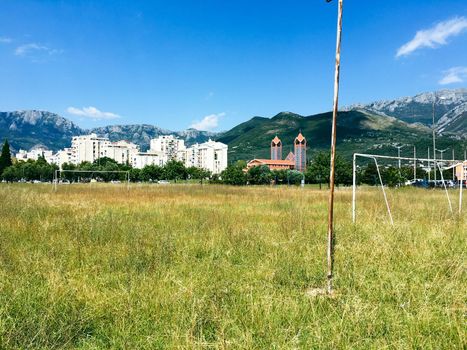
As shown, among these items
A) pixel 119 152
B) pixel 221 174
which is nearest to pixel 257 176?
pixel 221 174

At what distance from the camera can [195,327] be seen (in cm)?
Result: 375

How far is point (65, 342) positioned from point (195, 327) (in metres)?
1.29

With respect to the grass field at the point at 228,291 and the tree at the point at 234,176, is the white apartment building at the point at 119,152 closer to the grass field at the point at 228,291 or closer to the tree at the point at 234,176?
the tree at the point at 234,176

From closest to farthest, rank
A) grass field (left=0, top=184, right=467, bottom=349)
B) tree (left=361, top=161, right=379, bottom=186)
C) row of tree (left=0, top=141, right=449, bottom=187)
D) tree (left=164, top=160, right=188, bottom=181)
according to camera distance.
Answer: grass field (left=0, top=184, right=467, bottom=349), tree (left=361, top=161, right=379, bottom=186), row of tree (left=0, top=141, right=449, bottom=187), tree (left=164, top=160, right=188, bottom=181)

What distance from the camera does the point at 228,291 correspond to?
478 centimetres

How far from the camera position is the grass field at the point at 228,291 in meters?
3.55

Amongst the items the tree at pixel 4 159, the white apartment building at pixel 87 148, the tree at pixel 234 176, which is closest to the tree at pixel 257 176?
the tree at pixel 234 176

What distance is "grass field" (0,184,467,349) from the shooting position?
355 cm

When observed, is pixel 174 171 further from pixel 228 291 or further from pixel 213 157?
pixel 228 291

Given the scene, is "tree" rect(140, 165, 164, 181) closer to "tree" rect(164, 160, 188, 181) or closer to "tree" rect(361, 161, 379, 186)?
"tree" rect(164, 160, 188, 181)

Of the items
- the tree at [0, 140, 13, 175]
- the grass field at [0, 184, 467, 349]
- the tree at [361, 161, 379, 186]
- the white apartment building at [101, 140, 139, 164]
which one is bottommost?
the grass field at [0, 184, 467, 349]

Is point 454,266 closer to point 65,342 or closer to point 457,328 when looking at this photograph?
point 457,328

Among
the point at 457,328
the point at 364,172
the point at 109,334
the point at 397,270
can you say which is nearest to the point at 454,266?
the point at 397,270

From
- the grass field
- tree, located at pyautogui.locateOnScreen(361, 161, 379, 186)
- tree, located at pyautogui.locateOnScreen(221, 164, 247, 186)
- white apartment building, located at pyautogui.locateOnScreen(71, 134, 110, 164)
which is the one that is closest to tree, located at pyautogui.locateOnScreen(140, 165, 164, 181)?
tree, located at pyautogui.locateOnScreen(221, 164, 247, 186)
